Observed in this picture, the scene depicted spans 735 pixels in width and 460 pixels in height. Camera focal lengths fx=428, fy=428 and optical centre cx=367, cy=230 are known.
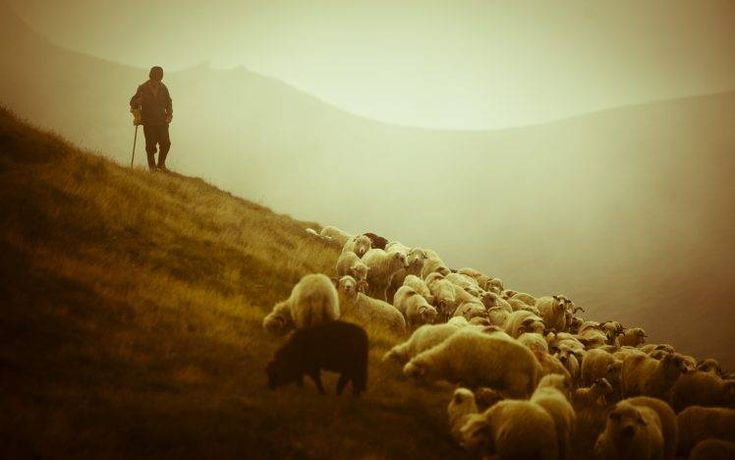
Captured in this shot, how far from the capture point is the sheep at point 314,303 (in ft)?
24.7

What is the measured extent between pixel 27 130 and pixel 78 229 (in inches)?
224

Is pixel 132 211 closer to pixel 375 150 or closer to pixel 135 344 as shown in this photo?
pixel 135 344

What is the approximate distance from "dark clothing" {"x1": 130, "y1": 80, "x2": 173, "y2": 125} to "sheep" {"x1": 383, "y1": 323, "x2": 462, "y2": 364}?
1406cm

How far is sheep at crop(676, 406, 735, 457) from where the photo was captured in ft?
21.3

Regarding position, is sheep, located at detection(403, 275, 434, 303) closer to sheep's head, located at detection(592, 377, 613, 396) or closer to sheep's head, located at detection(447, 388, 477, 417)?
sheep's head, located at detection(592, 377, 613, 396)

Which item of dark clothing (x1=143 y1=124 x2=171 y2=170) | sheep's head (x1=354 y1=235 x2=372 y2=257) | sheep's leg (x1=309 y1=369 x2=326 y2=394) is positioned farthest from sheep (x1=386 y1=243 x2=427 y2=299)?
dark clothing (x1=143 y1=124 x2=171 y2=170)

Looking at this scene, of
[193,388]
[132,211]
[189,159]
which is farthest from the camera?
[189,159]

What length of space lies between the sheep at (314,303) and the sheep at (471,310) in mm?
5204

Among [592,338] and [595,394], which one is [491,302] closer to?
[592,338]

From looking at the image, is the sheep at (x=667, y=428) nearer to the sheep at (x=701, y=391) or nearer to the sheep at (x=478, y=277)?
the sheep at (x=701, y=391)

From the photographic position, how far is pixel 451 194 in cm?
9181

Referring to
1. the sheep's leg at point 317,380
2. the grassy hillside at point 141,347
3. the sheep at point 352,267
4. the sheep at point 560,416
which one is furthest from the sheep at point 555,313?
the sheep's leg at point 317,380

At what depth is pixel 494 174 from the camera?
312ft

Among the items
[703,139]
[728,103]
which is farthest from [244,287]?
[728,103]
